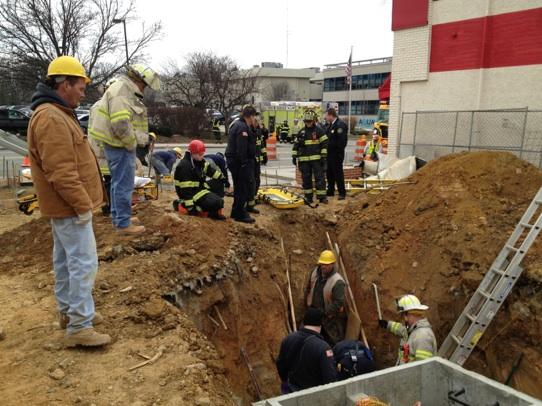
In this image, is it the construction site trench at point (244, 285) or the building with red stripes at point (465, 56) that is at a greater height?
the building with red stripes at point (465, 56)

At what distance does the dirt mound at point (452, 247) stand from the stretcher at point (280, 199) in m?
1.05

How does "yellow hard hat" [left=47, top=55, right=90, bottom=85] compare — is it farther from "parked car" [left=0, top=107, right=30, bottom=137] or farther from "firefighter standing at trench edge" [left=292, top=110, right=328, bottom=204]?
"parked car" [left=0, top=107, right=30, bottom=137]

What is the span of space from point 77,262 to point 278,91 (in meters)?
70.7

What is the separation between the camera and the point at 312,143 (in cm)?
974

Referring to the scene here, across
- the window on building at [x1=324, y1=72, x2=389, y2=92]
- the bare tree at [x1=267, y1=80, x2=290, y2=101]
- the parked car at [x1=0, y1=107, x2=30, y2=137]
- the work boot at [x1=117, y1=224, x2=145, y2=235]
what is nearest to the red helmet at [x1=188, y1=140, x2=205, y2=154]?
the work boot at [x1=117, y1=224, x2=145, y2=235]

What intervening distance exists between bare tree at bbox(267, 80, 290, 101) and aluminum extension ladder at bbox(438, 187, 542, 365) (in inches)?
2668

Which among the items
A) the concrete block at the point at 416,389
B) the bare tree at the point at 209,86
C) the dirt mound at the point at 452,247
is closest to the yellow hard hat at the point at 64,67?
the concrete block at the point at 416,389

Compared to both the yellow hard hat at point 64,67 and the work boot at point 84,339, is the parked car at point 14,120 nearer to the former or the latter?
the yellow hard hat at point 64,67

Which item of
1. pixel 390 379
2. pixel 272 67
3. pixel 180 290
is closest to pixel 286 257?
pixel 180 290

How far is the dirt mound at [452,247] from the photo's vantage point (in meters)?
6.33

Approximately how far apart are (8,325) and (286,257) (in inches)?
201

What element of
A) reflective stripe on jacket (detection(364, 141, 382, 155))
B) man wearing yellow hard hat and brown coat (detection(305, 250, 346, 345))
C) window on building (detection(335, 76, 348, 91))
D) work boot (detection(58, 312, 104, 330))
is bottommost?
man wearing yellow hard hat and brown coat (detection(305, 250, 346, 345))

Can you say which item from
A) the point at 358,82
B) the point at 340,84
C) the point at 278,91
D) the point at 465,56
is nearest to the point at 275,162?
the point at 465,56

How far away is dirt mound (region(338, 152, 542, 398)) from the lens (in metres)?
6.33
